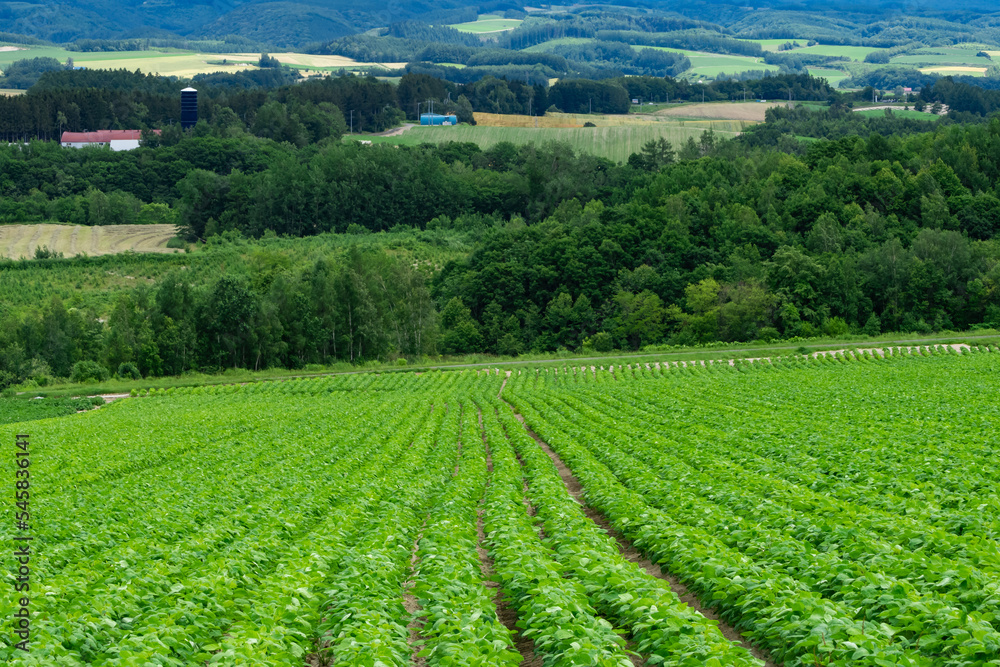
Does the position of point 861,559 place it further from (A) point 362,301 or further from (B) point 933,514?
(A) point 362,301

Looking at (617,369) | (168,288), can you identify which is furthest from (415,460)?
(168,288)

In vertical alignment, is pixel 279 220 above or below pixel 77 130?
below

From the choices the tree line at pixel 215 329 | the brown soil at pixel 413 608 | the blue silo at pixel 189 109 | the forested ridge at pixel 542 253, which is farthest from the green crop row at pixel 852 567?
the blue silo at pixel 189 109

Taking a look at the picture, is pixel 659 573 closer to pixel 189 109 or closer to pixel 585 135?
pixel 585 135

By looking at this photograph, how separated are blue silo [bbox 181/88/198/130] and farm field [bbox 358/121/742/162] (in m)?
38.3

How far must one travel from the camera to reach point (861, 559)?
12219 mm

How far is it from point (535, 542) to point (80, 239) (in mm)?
126407

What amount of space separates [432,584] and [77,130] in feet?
681

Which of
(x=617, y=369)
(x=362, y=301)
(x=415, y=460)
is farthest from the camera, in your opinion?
(x=362, y=301)

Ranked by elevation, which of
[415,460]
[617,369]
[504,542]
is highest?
[504,542]

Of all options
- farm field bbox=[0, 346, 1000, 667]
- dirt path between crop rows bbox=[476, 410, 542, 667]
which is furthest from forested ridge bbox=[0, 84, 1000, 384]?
dirt path between crop rows bbox=[476, 410, 542, 667]

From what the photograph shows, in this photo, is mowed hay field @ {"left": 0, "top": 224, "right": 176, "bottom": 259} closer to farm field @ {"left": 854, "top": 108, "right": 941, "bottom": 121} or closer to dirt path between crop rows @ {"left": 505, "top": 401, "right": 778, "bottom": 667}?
dirt path between crop rows @ {"left": 505, "top": 401, "right": 778, "bottom": 667}

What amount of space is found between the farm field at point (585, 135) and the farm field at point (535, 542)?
138 meters

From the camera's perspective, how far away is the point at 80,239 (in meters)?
123
